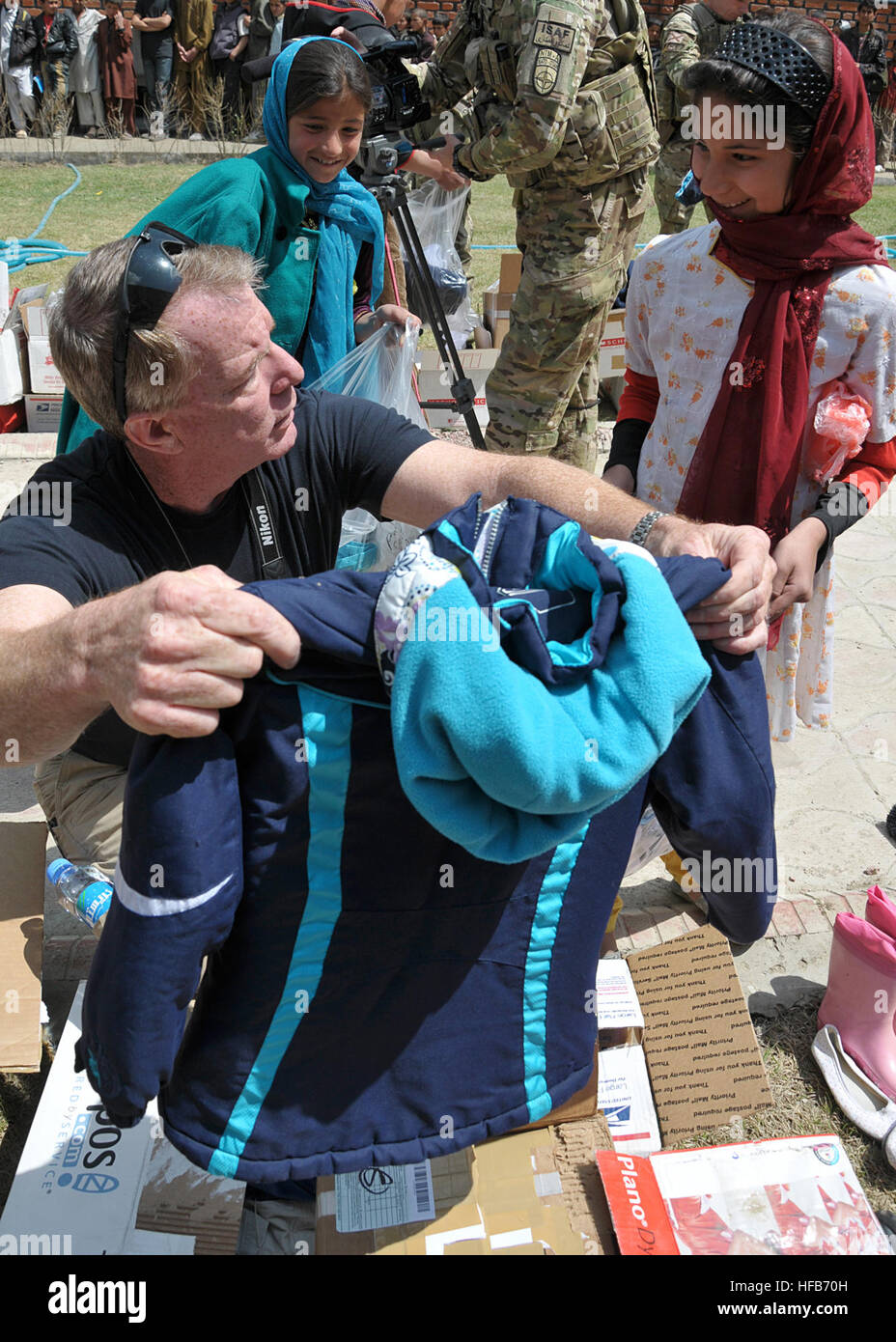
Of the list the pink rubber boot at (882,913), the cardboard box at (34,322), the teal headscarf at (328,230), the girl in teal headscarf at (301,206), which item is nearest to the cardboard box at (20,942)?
the girl in teal headscarf at (301,206)

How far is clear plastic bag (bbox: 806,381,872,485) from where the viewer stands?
219cm

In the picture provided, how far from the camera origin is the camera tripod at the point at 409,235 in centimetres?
394

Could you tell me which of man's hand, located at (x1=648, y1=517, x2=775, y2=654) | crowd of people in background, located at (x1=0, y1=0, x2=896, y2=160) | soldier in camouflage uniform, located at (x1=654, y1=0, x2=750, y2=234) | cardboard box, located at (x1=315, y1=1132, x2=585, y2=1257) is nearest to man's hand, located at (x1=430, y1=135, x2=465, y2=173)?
soldier in camouflage uniform, located at (x1=654, y1=0, x2=750, y2=234)

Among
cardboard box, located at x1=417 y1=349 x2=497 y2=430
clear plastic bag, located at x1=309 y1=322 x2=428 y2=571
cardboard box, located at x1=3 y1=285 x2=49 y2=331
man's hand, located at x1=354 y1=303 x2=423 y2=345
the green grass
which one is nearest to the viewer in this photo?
clear plastic bag, located at x1=309 y1=322 x2=428 y2=571

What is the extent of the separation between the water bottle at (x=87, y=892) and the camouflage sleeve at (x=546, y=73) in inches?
120

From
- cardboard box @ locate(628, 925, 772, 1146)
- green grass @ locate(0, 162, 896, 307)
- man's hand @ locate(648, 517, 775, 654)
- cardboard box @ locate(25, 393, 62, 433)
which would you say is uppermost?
man's hand @ locate(648, 517, 775, 654)

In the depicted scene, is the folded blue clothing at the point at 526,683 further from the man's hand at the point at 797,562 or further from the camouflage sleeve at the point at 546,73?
the camouflage sleeve at the point at 546,73

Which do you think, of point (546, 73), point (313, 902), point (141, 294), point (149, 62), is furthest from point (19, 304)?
point (149, 62)

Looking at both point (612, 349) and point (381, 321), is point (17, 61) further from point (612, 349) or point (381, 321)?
point (381, 321)

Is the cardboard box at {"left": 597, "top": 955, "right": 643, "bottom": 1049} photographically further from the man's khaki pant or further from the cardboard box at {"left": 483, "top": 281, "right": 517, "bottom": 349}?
the cardboard box at {"left": 483, "top": 281, "right": 517, "bottom": 349}

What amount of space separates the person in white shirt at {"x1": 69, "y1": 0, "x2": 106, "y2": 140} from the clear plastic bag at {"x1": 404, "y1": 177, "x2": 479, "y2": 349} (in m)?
9.11

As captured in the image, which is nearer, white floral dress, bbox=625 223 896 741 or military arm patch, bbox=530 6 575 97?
white floral dress, bbox=625 223 896 741

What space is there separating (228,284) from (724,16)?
686cm

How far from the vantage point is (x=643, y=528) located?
5.82ft
